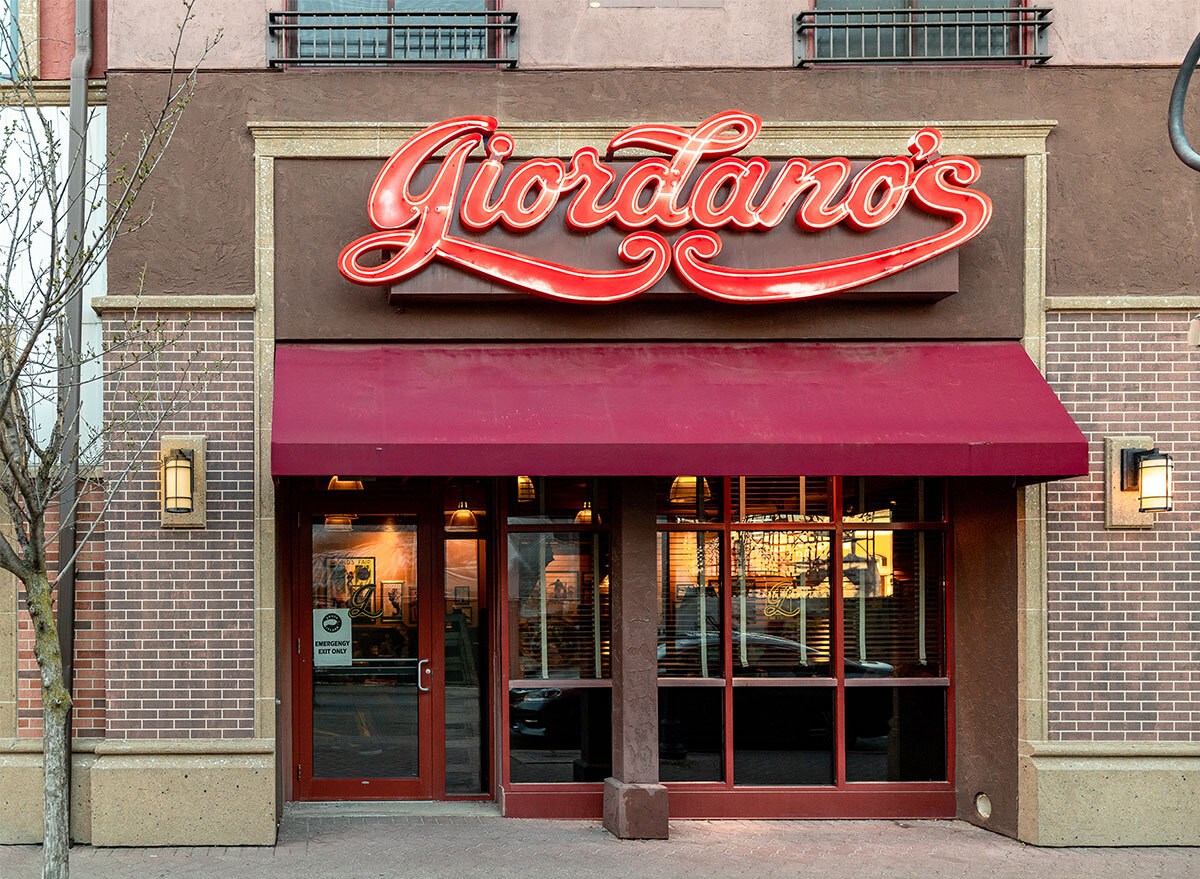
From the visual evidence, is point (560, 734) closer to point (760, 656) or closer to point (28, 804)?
point (760, 656)

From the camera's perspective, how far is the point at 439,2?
8836 mm

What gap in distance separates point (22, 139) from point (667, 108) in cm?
484

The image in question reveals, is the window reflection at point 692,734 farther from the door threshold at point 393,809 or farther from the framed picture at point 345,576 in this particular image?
the framed picture at point 345,576

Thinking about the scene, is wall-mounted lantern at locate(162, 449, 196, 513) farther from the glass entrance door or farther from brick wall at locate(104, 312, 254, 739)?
the glass entrance door

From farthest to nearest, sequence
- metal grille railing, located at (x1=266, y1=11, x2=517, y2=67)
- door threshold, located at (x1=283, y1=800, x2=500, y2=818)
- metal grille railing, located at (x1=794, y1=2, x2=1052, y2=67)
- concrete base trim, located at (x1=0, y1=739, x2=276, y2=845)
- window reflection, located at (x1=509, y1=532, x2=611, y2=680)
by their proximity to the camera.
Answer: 1. window reflection, located at (x1=509, y1=532, x2=611, y2=680)
2. door threshold, located at (x1=283, y1=800, x2=500, y2=818)
3. metal grille railing, located at (x1=794, y1=2, x2=1052, y2=67)
4. metal grille railing, located at (x1=266, y1=11, x2=517, y2=67)
5. concrete base trim, located at (x1=0, y1=739, x2=276, y2=845)

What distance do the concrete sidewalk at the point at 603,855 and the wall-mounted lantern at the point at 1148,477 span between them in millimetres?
2536

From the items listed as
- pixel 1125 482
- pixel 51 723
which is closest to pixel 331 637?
pixel 51 723

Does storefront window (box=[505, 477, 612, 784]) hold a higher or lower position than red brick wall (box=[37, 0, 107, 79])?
lower

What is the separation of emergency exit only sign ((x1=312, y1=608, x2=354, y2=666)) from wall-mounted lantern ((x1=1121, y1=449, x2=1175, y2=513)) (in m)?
6.26

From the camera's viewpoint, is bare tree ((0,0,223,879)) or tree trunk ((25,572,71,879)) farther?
bare tree ((0,0,223,879))

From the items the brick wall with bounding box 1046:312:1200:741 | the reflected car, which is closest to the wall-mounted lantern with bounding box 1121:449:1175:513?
the brick wall with bounding box 1046:312:1200:741

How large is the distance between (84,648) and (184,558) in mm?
1094

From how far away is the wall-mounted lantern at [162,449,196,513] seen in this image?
795 cm

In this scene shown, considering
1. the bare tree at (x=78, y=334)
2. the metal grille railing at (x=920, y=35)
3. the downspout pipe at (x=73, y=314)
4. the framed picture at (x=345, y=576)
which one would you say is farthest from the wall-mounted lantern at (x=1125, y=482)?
the downspout pipe at (x=73, y=314)
